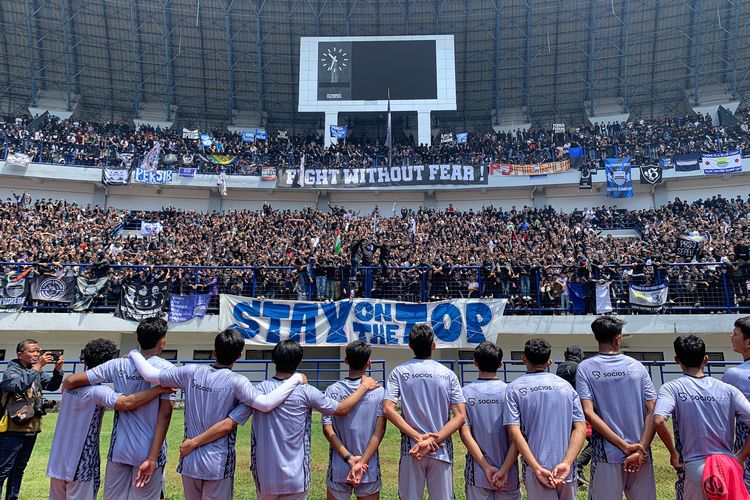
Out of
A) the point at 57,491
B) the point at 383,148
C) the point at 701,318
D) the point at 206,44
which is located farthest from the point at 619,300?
the point at 206,44

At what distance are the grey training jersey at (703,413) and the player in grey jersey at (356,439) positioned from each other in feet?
7.97

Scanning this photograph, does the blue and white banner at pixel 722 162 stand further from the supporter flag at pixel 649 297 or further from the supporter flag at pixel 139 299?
the supporter flag at pixel 139 299

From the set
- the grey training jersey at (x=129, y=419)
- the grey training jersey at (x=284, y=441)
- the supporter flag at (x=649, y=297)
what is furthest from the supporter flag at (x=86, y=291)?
the supporter flag at (x=649, y=297)

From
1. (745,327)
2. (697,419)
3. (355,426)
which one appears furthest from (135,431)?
(745,327)

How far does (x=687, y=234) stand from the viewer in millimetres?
25656

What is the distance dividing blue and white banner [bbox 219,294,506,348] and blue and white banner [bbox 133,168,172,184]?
72.6 feet

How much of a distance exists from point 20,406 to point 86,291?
38.3 feet

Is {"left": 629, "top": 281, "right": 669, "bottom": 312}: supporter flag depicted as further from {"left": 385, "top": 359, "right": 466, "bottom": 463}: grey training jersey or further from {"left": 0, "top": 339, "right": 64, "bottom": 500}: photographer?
{"left": 0, "top": 339, "right": 64, "bottom": 500}: photographer

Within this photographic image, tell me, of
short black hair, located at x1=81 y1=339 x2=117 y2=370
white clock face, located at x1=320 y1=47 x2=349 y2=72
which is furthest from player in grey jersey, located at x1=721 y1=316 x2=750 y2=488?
white clock face, located at x1=320 y1=47 x2=349 y2=72

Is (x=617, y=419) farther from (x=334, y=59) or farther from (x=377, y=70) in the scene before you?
(x=334, y=59)

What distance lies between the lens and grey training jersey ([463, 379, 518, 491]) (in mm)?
4520

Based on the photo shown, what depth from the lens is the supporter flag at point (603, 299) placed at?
1574 cm

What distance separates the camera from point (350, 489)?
474 centimetres

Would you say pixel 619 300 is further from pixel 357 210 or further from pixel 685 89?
pixel 685 89
